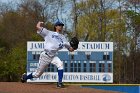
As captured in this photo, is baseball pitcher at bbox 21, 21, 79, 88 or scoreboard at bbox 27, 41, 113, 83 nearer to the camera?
baseball pitcher at bbox 21, 21, 79, 88

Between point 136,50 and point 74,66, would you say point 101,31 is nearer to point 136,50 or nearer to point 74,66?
point 136,50

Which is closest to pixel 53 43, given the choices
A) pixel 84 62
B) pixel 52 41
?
pixel 52 41

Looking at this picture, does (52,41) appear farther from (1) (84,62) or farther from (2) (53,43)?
(1) (84,62)

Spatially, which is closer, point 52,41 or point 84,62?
point 52,41

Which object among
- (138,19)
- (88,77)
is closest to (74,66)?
(88,77)

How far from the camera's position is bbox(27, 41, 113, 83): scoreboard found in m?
23.6

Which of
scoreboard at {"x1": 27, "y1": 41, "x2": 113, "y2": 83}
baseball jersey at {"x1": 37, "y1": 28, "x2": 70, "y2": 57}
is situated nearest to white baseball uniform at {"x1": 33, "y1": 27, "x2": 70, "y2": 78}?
baseball jersey at {"x1": 37, "y1": 28, "x2": 70, "y2": 57}

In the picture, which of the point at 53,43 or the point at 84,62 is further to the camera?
the point at 84,62

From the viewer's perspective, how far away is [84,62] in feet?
77.5

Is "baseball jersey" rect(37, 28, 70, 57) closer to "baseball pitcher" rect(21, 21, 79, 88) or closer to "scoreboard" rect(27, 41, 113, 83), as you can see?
"baseball pitcher" rect(21, 21, 79, 88)

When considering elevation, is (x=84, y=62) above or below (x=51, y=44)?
below

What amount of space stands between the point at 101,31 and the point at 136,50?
3.78m

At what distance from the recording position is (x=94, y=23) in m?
43.8

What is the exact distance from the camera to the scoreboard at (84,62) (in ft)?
77.6
